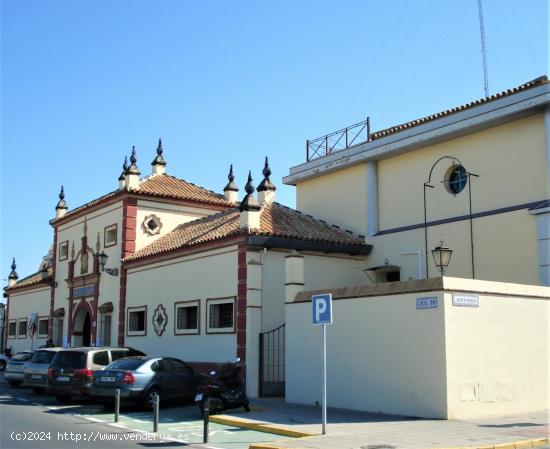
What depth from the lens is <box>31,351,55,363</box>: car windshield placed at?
797 inches

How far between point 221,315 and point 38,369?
222 inches

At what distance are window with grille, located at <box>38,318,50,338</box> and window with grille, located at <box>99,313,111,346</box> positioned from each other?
757cm

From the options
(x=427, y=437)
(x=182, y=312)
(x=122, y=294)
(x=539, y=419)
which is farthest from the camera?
(x=122, y=294)

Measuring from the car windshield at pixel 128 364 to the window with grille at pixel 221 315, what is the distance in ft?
12.0

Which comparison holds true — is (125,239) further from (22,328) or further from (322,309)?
(322,309)

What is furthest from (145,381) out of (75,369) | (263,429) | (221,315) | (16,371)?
(16,371)

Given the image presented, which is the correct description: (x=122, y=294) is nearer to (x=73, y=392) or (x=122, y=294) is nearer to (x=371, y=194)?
(x=73, y=392)

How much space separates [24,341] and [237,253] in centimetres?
2168

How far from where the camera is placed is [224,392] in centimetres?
1535

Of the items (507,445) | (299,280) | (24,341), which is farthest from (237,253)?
(24,341)

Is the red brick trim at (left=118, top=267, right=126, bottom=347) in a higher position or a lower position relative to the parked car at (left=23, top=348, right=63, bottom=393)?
higher

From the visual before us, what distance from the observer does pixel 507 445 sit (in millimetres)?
10625

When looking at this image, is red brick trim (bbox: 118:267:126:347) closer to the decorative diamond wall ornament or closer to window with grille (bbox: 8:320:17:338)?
the decorative diamond wall ornament

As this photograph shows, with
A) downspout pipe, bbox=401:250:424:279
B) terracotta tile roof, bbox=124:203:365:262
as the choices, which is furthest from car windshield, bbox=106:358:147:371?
downspout pipe, bbox=401:250:424:279
